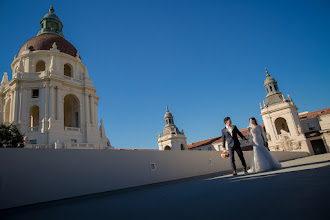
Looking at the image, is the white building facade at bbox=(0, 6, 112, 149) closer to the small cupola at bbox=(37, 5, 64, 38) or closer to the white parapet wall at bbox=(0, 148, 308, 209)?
the small cupola at bbox=(37, 5, 64, 38)

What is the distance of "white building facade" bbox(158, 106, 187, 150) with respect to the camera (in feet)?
158

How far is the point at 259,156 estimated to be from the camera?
Answer: 727cm

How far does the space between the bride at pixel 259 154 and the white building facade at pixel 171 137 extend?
133 feet

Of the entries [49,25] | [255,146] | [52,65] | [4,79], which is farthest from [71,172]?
[49,25]

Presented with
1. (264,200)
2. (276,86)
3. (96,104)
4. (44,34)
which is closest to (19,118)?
(96,104)

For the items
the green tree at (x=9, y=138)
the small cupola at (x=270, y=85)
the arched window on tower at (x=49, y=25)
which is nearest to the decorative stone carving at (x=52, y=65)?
the green tree at (x=9, y=138)

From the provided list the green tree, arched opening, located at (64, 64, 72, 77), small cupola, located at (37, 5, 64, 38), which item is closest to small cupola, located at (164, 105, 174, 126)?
arched opening, located at (64, 64, 72, 77)

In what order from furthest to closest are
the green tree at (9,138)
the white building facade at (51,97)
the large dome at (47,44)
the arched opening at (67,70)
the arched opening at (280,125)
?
the arched opening at (280,125)
the arched opening at (67,70)
the large dome at (47,44)
the white building facade at (51,97)
the green tree at (9,138)

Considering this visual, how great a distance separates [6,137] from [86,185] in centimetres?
1453

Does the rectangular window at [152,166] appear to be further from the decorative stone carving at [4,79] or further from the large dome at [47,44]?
the decorative stone carving at [4,79]

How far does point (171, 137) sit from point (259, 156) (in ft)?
136

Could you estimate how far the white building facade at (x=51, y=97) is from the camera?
22.1 m

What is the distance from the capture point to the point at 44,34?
3023cm

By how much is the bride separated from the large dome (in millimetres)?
28670
